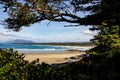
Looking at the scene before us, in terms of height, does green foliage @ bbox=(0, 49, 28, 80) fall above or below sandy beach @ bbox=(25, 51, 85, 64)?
above

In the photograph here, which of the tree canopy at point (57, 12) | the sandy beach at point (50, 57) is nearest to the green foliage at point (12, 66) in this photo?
the tree canopy at point (57, 12)

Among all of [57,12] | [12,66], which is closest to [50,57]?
[57,12]

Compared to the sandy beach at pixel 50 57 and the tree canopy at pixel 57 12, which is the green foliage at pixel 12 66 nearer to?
the tree canopy at pixel 57 12

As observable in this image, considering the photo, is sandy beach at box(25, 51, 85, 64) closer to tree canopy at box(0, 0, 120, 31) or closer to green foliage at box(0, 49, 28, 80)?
tree canopy at box(0, 0, 120, 31)

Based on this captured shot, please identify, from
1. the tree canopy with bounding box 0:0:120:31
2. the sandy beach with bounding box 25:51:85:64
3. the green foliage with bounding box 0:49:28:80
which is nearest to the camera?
the green foliage with bounding box 0:49:28:80

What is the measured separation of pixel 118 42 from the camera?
99.8 feet

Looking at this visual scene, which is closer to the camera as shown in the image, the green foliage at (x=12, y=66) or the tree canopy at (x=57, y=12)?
the green foliage at (x=12, y=66)

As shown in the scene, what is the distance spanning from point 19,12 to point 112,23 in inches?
148

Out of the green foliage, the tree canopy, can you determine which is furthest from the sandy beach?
the green foliage

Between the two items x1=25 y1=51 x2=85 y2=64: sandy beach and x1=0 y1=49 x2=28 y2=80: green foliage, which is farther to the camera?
x1=25 y1=51 x2=85 y2=64: sandy beach

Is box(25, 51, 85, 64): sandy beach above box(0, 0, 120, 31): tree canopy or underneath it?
underneath

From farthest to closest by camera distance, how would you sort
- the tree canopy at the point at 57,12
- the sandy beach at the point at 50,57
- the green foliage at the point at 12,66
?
the sandy beach at the point at 50,57 → the tree canopy at the point at 57,12 → the green foliage at the point at 12,66

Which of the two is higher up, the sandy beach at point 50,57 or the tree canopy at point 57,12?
the tree canopy at point 57,12

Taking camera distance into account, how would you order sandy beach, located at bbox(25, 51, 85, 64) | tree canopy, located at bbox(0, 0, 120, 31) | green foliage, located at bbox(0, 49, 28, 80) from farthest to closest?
sandy beach, located at bbox(25, 51, 85, 64), tree canopy, located at bbox(0, 0, 120, 31), green foliage, located at bbox(0, 49, 28, 80)
